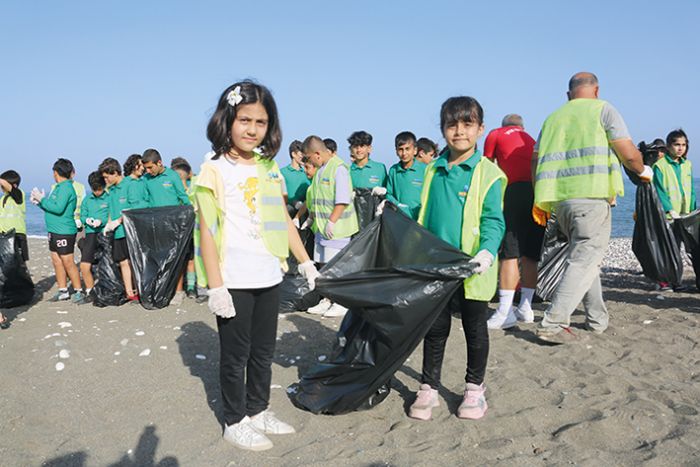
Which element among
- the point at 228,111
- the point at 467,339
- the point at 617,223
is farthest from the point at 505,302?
the point at 617,223

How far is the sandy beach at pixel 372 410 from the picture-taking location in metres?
2.66

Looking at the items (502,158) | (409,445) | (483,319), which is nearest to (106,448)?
(409,445)

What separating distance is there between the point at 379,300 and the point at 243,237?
728 millimetres

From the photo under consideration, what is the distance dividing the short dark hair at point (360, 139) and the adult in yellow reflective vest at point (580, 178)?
103 inches

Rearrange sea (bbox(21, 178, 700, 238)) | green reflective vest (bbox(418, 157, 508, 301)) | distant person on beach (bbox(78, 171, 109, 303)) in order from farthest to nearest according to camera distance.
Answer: sea (bbox(21, 178, 700, 238)) < distant person on beach (bbox(78, 171, 109, 303)) < green reflective vest (bbox(418, 157, 508, 301))

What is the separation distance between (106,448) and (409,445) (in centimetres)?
153

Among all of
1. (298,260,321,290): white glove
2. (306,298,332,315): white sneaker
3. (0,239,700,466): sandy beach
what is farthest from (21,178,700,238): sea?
(298,260,321,290): white glove

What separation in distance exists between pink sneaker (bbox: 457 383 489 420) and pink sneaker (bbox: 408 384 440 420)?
0.15m

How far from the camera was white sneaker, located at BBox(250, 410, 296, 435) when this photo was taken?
2916 millimetres

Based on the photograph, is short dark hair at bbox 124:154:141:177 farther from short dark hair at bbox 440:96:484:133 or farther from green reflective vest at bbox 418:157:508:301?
green reflective vest at bbox 418:157:508:301

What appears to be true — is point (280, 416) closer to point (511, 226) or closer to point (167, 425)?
point (167, 425)

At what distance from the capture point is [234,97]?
8.57 ft

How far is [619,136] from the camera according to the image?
3.85 metres

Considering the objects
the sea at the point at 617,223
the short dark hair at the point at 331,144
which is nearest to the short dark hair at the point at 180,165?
the short dark hair at the point at 331,144
